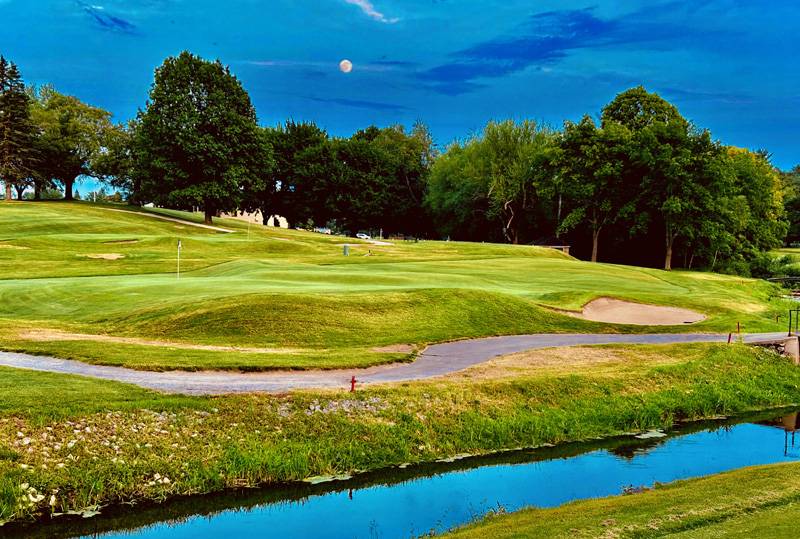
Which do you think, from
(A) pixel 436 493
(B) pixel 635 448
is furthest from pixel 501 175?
(A) pixel 436 493

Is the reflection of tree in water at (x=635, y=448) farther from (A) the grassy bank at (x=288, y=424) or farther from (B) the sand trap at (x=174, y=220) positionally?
(B) the sand trap at (x=174, y=220)

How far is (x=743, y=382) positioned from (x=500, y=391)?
433 inches

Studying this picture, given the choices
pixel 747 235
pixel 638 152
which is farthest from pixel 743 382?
pixel 747 235

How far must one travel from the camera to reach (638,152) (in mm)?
73750

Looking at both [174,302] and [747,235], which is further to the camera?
[747,235]

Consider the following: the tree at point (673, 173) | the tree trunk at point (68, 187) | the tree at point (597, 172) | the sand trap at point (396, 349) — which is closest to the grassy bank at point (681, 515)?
the sand trap at point (396, 349)

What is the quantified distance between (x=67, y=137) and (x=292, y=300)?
8345 centimetres

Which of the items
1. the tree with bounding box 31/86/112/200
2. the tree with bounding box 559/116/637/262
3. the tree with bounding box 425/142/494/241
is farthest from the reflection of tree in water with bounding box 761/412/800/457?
the tree with bounding box 31/86/112/200

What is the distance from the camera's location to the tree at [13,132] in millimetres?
83812

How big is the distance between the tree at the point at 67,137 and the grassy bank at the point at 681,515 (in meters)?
95.8

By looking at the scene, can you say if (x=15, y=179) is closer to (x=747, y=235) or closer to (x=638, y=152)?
(x=638, y=152)

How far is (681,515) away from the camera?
10.7 m

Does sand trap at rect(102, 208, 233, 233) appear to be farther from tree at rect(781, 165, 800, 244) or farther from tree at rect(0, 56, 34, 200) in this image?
tree at rect(781, 165, 800, 244)

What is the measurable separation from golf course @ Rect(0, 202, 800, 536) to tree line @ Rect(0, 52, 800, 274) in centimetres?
3289
